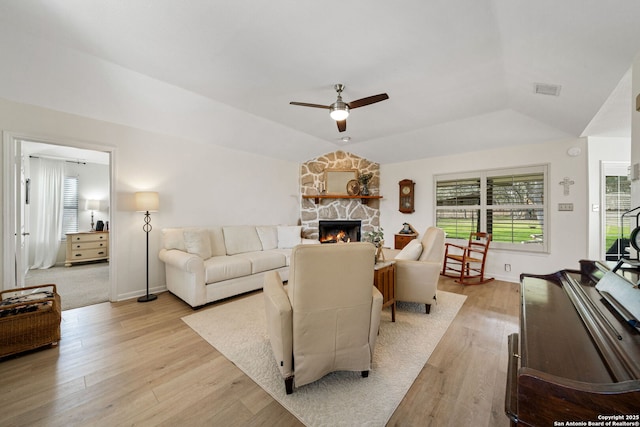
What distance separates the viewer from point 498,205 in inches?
171

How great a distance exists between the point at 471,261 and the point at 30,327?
17.3 ft

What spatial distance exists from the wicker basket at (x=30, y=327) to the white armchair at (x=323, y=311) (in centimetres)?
207

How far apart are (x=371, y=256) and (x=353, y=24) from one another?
5.93 ft

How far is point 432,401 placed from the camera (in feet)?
5.07

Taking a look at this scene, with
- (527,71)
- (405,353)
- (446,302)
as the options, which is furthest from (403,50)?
(446,302)

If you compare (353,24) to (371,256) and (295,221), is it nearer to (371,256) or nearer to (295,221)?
(371,256)

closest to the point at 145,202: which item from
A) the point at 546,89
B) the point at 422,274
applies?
the point at 422,274

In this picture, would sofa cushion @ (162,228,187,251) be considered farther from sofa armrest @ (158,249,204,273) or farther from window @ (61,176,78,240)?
window @ (61,176,78,240)

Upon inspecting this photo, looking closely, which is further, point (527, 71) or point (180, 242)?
point (180, 242)

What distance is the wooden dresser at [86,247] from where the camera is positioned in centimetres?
500

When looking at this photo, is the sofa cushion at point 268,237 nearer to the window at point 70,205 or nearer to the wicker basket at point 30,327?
the wicker basket at point 30,327

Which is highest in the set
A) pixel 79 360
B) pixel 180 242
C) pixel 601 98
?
pixel 601 98

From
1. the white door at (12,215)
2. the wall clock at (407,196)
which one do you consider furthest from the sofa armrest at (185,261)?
the wall clock at (407,196)

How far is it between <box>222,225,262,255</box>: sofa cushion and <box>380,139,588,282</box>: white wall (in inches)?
131
